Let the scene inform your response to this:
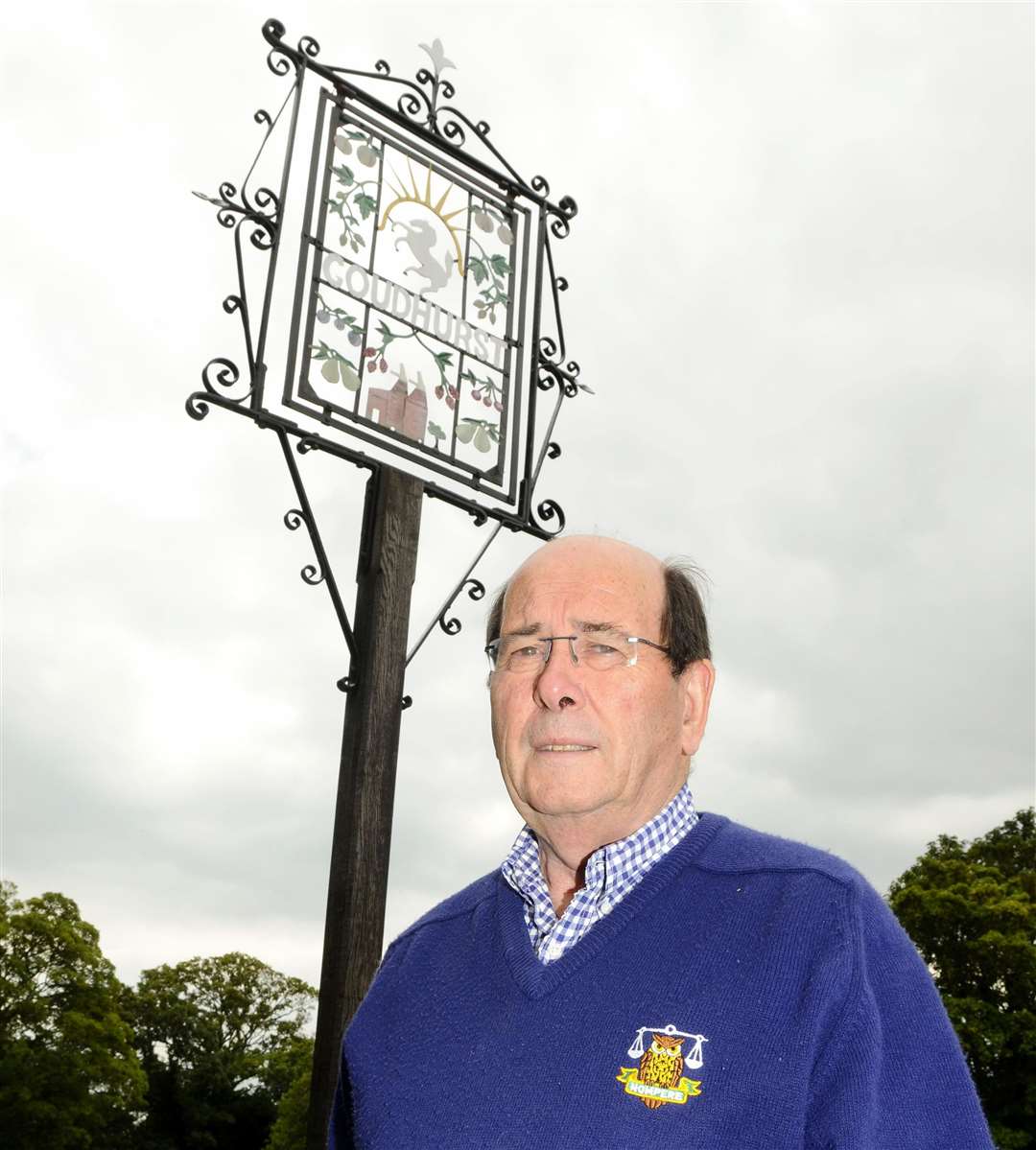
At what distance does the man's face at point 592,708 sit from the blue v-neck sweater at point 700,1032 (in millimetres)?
153

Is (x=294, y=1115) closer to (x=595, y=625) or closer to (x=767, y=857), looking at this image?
(x=595, y=625)

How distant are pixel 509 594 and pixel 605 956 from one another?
0.76 m

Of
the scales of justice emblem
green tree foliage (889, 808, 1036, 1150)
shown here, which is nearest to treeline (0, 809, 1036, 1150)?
green tree foliage (889, 808, 1036, 1150)

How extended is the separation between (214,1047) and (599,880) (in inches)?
1576

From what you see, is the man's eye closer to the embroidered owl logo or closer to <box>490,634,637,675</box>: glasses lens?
<box>490,634,637,675</box>: glasses lens

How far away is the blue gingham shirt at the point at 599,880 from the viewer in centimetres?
234

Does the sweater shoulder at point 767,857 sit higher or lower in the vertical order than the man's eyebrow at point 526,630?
lower

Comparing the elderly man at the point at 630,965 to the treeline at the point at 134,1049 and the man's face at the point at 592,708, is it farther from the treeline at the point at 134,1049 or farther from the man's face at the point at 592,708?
the treeline at the point at 134,1049

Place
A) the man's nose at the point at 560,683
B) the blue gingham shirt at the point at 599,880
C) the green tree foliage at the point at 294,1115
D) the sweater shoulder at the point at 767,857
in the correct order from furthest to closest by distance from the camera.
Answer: the green tree foliage at the point at 294,1115 → the man's nose at the point at 560,683 → the blue gingham shirt at the point at 599,880 → the sweater shoulder at the point at 767,857

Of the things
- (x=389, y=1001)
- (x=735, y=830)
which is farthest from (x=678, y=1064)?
(x=389, y=1001)

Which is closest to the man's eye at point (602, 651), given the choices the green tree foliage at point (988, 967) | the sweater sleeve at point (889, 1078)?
the sweater sleeve at point (889, 1078)

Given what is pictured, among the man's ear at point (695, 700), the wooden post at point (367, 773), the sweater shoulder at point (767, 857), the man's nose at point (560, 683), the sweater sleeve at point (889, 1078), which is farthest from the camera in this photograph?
the wooden post at point (367, 773)

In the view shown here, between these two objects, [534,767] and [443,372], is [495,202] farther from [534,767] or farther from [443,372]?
[534,767]

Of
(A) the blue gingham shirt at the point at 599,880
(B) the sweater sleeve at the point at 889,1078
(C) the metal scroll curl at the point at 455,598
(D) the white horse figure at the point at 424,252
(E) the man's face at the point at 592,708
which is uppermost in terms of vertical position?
(D) the white horse figure at the point at 424,252
